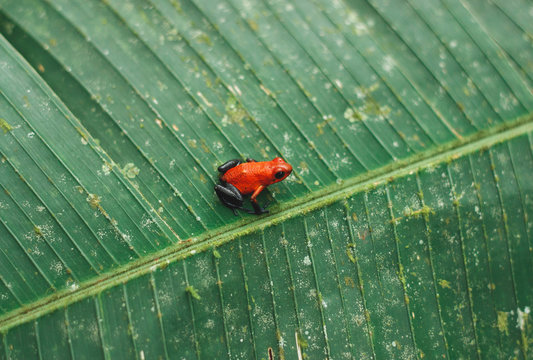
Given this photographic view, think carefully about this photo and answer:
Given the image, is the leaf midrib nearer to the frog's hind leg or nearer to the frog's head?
the frog's head

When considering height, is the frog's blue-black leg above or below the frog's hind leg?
below

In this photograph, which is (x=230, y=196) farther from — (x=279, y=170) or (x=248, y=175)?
(x=279, y=170)

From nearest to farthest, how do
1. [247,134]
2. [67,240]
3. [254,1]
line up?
1. [67,240]
2. [247,134]
3. [254,1]

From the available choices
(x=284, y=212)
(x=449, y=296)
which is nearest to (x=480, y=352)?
(x=449, y=296)

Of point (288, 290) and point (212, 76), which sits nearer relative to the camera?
point (288, 290)

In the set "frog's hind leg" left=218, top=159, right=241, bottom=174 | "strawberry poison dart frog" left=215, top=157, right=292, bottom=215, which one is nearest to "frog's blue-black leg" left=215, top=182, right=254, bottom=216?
"strawberry poison dart frog" left=215, top=157, right=292, bottom=215

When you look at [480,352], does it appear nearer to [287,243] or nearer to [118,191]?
[287,243]

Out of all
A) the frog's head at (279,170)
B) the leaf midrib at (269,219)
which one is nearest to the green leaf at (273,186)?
the leaf midrib at (269,219)

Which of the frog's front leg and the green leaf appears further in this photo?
the frog's front leg
